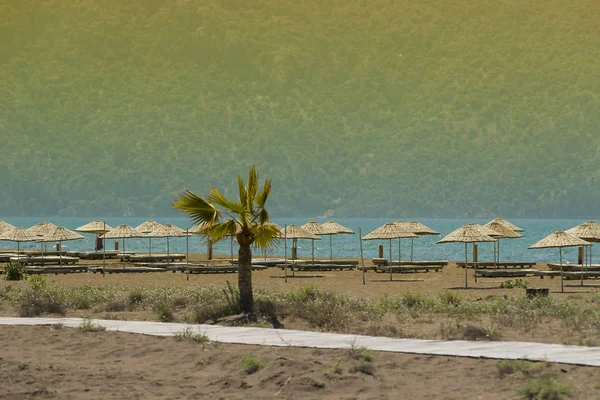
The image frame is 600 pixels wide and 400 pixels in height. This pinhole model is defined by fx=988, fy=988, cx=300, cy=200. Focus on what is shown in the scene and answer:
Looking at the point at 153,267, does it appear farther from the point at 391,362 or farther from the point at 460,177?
the point at 460,177

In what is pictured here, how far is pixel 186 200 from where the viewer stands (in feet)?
62.1

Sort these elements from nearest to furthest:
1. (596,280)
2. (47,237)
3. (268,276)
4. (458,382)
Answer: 1. (458,382)
2. (596,280)
3. (268,276)
4. (47,237)

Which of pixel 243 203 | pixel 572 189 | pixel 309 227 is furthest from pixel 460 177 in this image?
pixel 243 203

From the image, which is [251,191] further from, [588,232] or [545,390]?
[588,232]

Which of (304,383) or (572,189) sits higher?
(572,189)

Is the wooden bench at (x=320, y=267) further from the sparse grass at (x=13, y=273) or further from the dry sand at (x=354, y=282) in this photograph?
the sparse grass at (x=13, y=273)

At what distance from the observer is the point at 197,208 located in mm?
19000

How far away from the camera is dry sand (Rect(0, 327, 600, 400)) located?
38.2 feet

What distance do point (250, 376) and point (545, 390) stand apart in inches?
147

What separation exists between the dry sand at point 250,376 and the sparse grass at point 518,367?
60 mm

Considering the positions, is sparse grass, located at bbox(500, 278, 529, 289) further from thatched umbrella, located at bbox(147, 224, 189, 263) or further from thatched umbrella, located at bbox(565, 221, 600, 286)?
thatched umbrella, located at bbox(147, 224, 189, 263)

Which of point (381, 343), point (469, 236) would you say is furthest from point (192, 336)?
point (469, 236)

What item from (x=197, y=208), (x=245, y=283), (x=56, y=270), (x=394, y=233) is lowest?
(x=245, y=283)

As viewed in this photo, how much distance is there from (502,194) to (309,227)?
15623cm
